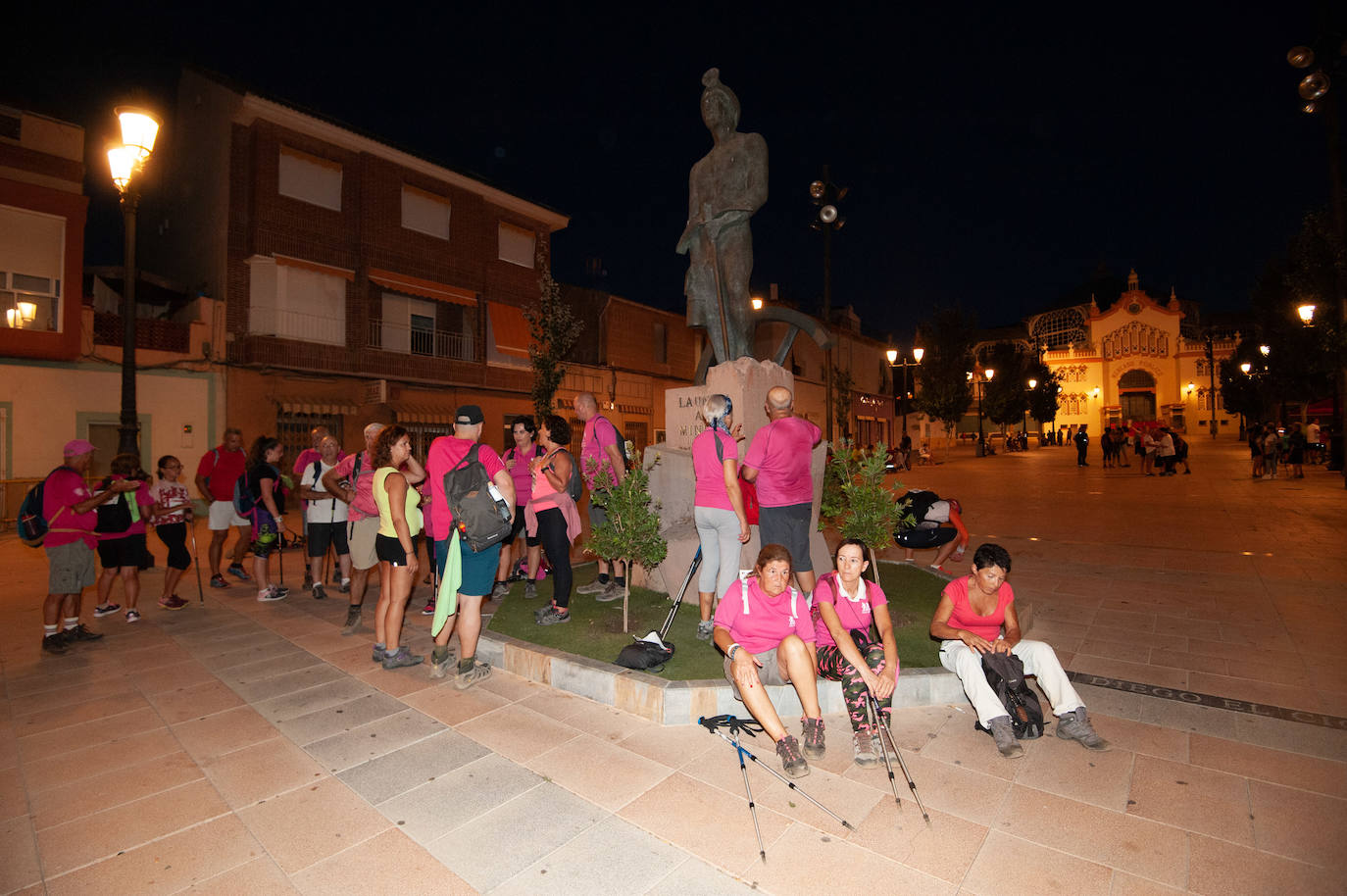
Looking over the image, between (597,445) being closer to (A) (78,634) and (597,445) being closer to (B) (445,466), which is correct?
(B) (445,466)

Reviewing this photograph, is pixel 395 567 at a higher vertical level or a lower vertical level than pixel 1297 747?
higher

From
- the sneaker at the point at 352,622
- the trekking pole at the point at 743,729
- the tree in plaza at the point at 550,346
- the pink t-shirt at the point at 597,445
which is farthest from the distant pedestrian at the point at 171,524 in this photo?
the tree in plaza at the point at 550,346

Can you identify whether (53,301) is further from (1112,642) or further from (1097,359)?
(1097,359)

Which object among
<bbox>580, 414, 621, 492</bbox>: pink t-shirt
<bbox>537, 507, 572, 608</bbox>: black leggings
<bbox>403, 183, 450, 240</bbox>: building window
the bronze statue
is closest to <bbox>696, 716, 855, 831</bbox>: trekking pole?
<bbox>537, 507, 572, 608</bbox>: black leggings

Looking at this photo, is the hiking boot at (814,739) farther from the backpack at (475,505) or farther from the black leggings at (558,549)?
the black leggings at (558,549)

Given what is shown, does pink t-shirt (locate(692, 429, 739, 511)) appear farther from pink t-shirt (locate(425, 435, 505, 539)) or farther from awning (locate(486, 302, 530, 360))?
awning (locate(486, 302, 530, 360))

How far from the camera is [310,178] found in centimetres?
1842

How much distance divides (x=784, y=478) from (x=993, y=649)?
5.60ft

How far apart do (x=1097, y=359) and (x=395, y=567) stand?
73.3 m

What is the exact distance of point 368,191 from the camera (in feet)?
64.4

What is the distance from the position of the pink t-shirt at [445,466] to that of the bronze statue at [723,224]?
3528 millimetres

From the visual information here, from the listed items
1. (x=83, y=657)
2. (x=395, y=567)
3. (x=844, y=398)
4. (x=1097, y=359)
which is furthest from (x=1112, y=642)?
(x=1097, y=359)

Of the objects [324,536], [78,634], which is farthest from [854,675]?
[78,634]

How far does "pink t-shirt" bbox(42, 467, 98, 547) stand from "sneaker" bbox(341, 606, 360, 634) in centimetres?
209
